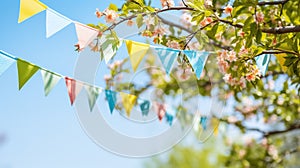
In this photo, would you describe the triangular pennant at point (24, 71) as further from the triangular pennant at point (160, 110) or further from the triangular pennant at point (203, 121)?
the triangular pennant at point (160, 110)

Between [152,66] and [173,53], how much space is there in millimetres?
1760

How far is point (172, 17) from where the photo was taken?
2289 millimetres

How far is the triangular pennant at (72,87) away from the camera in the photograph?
6.23ft

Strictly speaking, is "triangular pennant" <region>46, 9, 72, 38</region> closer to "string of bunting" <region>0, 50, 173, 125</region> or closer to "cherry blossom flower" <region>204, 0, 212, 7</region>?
"string of bunting" <region>0, 50, 173, 125</region>

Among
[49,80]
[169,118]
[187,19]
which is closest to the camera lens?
[49,80]

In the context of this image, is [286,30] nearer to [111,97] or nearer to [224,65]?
[224,65]

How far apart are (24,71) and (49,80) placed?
197 millimetres

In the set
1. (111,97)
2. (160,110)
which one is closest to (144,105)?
(160,110)

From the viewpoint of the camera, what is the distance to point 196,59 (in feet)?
5.21

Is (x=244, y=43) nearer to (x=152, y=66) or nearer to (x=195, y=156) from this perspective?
(x=152, y=66)

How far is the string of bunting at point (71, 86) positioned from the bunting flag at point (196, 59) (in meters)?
0.56

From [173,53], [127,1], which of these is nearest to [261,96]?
[173,53]

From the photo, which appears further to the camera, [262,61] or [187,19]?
[187,19]

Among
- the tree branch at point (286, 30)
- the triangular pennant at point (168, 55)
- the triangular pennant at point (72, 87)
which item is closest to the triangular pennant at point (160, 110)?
the triangular pennant at point (72, 87)
